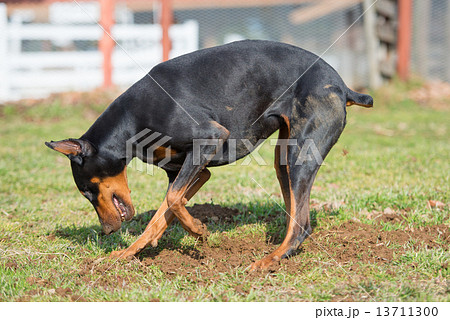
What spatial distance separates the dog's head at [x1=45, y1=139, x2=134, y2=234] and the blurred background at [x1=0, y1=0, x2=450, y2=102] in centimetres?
789

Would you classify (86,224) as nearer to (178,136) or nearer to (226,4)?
(178,136)

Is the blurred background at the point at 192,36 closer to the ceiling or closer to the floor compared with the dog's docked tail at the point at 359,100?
closer to the floor

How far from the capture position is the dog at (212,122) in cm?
355

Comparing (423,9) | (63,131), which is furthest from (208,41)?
(423,9)

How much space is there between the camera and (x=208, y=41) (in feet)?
39.3

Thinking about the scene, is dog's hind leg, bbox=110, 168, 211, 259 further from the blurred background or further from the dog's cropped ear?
the blurred background

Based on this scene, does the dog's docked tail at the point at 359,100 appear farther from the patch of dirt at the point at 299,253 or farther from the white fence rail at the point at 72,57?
the white fence rail at the point at 72,57

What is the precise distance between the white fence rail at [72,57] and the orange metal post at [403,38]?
16.1ft

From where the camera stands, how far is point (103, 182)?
3.69 m

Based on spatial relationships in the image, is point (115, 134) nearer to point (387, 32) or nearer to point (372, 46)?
point (372, 46)

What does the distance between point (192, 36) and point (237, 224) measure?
27.5 feet

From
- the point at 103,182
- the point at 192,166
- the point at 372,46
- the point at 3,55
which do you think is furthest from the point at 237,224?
the point at 3,55

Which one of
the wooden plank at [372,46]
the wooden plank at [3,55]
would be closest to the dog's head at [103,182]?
the wooden plank at [3,55]
